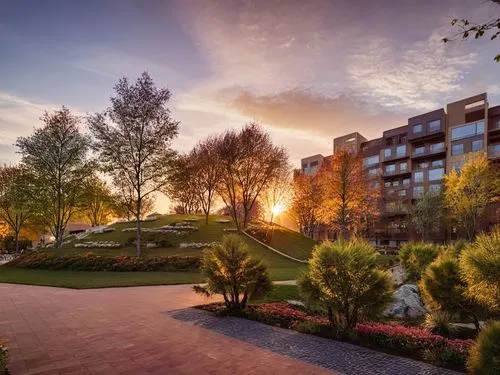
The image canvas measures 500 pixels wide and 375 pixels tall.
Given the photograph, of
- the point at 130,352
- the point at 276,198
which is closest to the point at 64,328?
the point at 130,352

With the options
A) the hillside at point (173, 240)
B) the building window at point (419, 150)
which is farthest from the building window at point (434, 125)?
the hillside at point (173, 240)

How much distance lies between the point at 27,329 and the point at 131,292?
20.3 ft

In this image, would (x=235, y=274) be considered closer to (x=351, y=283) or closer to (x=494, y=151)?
(x=351, y=283)

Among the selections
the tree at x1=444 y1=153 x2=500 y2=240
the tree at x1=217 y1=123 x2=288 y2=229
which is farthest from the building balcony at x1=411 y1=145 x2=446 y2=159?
the tree at x1=217 y1=123 x2=288 y2=229

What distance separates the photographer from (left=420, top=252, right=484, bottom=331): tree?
27.3 feet

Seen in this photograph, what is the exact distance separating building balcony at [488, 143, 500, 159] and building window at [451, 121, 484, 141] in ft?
9.25

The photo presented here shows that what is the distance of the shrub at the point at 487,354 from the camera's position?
4881mm

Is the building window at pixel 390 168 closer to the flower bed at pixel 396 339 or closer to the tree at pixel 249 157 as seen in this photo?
the tree at pixel 249 157

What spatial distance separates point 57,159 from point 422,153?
2283 inches

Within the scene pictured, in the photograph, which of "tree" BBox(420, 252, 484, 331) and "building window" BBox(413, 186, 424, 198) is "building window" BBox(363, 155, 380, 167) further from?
"tree" BBox(420, 252, 484, 331)

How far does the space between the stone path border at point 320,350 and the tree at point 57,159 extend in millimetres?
25864

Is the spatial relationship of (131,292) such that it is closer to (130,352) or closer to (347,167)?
(130,352)

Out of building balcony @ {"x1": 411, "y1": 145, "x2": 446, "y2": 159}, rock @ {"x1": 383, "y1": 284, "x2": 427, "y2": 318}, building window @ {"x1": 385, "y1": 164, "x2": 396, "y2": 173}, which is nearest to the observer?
rock @ {"x1": 383, "y1": 284, "x2": 427, "y2": 318}

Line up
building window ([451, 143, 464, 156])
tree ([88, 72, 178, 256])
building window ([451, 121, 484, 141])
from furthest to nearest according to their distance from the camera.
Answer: building window ([451, 143, 464, 156])
building window ([451, 121, 484, 141])
tree ([88, 72, 178, 256])
